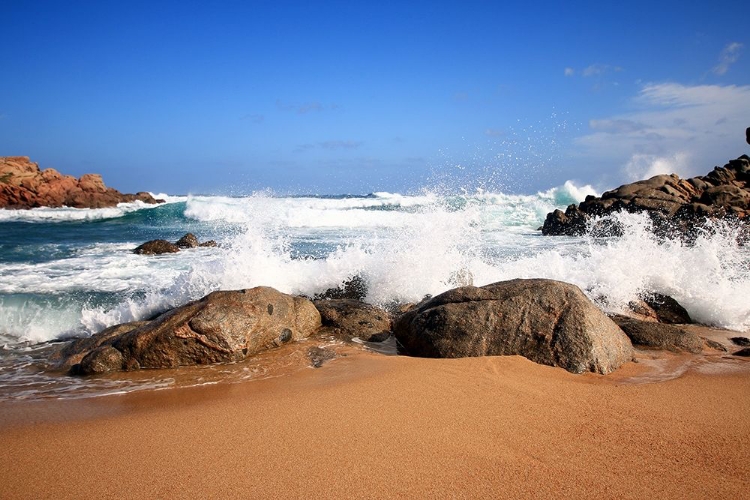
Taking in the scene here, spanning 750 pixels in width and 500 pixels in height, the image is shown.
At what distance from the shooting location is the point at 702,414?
11.0ft

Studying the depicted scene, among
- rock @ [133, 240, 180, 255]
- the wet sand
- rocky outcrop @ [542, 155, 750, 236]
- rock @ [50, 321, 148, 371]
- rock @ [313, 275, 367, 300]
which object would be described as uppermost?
rocky outcrop @ [542, 155, 750, 236]

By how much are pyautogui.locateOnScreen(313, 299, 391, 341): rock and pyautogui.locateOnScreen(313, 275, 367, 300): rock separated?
2.72 feet

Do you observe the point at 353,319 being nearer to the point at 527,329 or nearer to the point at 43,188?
the point at 527,329

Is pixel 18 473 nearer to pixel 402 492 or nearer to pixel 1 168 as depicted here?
pixel 402 492

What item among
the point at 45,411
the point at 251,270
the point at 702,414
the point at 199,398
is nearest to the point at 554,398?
the point at 702,414

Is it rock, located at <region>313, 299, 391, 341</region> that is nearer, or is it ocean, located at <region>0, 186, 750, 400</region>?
ocean, located at <region>0, 186, 750, 400</region>

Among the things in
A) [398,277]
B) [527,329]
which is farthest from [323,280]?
[527,329]

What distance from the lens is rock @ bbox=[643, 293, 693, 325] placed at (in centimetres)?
694

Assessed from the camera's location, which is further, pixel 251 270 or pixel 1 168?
pixel 1 168

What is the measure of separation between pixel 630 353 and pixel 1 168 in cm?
4245

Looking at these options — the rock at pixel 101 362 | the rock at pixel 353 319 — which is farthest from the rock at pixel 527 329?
the rock at pixel 101 362

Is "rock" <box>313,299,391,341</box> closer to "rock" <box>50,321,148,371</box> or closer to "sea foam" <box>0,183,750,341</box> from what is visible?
"sea foam" <box>0,183,750,341</box>

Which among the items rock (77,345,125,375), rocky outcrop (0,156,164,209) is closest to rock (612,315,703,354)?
rock (77,345,125,375)

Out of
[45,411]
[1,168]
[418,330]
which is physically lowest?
[45,411]
